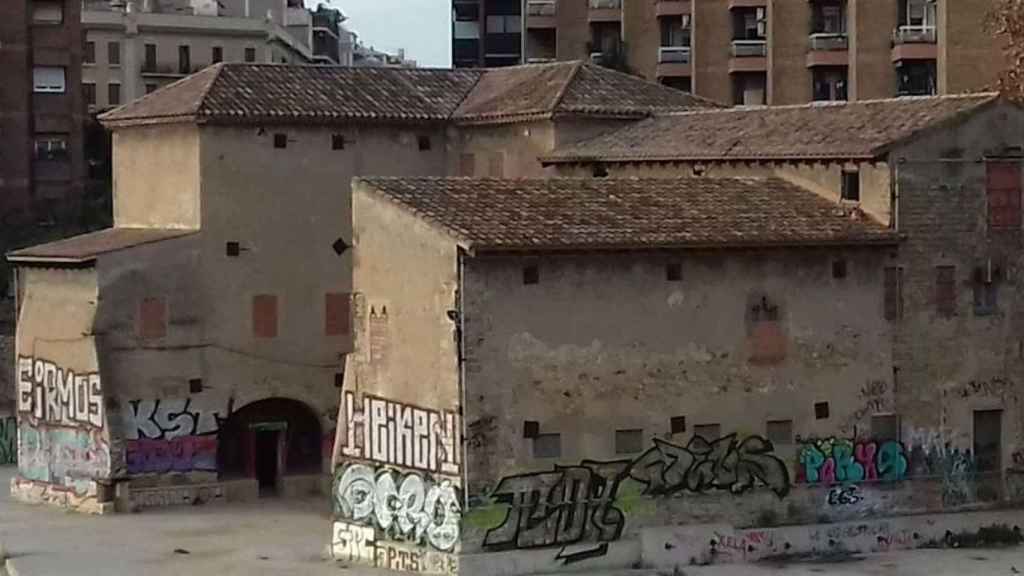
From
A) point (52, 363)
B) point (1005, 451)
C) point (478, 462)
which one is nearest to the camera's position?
point (478, 462)

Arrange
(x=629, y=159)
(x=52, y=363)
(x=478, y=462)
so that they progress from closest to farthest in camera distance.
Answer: (x=478, y=462)
(x=629, y=159)
(x=52, y=363)

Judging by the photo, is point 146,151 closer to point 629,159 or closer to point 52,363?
point 52,363

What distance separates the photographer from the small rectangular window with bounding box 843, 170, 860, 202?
116 ft

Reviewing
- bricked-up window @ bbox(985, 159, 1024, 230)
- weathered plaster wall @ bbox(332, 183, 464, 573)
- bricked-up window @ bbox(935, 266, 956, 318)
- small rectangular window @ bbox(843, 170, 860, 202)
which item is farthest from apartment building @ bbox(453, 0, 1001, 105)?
weathered plaster wall @ bbox(332, 183, 464, 573)

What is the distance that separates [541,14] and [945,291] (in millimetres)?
36192

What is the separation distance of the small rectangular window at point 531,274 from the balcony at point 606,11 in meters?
36.4

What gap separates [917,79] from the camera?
5828 centimetres

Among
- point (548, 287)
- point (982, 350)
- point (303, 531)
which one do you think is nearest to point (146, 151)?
→ point (303, 531)

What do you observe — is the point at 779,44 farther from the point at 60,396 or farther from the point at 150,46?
the point at 60,396

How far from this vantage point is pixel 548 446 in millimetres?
32125

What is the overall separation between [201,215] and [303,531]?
25.7 feet

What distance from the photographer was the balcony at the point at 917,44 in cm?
5806

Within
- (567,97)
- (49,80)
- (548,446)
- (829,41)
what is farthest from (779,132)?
(49,80)

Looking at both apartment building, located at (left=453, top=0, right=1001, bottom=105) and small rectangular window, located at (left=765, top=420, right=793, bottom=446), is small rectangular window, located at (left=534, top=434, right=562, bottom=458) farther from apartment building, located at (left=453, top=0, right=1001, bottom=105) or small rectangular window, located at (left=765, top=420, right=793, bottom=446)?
apartment building, located at (left=453, top=0, right=1001, bottom=105)
